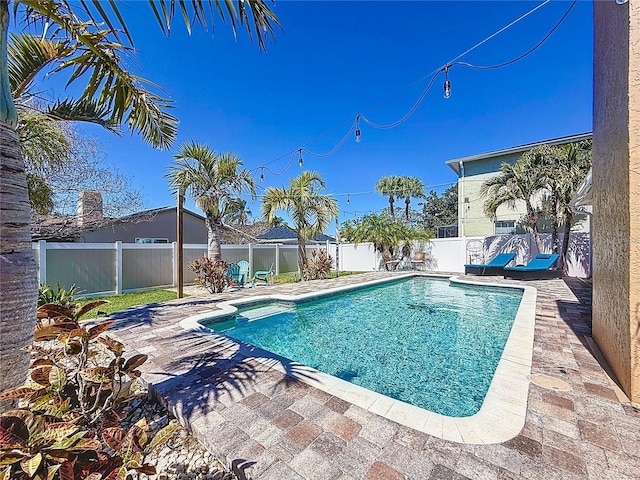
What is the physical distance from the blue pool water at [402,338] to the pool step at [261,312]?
3 cm

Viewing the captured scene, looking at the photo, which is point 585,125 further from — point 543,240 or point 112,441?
point 112,441

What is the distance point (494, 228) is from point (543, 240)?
4883 mm

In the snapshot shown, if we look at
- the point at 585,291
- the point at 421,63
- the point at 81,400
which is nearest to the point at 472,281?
the point at 585,291

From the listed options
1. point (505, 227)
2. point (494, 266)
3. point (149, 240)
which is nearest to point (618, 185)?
point (494, 266)

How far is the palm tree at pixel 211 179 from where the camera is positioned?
10.5 m

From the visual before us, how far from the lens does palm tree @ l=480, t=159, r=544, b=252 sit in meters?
13.2

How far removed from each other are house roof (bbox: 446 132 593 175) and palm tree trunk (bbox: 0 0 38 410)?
22.7 metres

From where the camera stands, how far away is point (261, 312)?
8.31 m

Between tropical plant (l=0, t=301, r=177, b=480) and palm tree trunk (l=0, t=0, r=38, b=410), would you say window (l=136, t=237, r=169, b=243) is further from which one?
palm tree trunk (l=0, t=0, r=38, b=410)

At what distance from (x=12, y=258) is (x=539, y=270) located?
603 inches

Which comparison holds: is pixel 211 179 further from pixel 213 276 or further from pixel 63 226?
pixel 63 226

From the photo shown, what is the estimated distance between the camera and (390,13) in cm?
940

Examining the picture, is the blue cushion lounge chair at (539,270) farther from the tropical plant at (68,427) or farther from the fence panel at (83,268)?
the fence panel at (83,268)

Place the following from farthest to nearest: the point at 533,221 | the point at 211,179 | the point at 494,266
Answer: the point at 533,221
the point at 494,266
the point at 211,179
